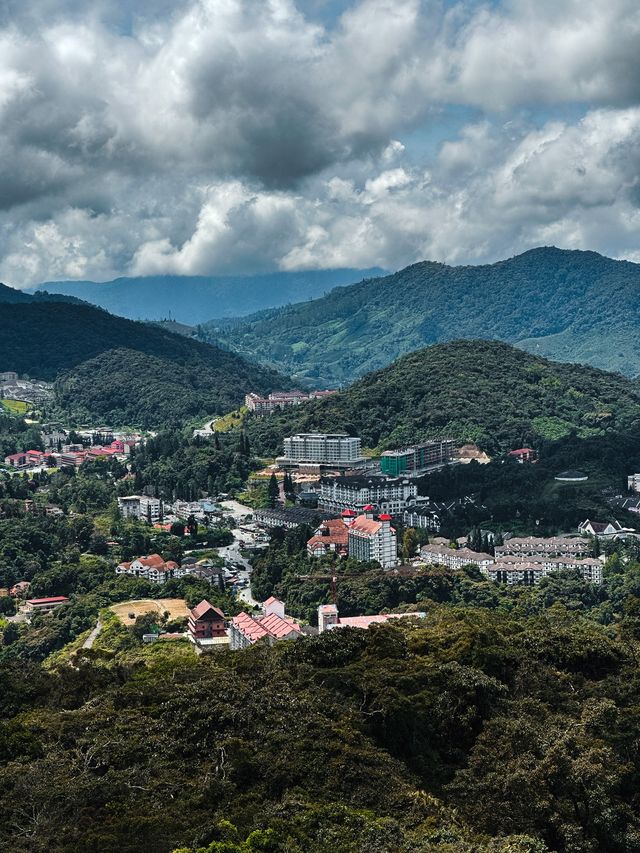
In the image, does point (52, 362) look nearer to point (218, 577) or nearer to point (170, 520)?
point (170, 520)

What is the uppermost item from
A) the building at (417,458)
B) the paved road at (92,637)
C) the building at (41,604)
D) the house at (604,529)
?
the building at (417,458)

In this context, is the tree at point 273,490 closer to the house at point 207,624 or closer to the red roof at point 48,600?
the red roof at point 48,600

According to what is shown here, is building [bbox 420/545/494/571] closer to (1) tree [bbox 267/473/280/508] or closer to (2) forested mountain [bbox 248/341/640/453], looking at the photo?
(1) tree [bbox 267/473/280/508]

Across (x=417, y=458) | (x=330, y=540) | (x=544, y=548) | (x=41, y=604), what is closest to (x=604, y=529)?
(x=544, y=548)

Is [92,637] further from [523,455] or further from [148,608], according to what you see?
[523,455]

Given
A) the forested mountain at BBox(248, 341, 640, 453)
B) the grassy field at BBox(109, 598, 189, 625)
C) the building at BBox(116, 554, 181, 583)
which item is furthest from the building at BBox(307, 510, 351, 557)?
the forested mountain at BBox(248, 341, 640, 453)

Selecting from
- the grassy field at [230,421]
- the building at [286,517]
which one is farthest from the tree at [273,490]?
the grassy field at [230,421]

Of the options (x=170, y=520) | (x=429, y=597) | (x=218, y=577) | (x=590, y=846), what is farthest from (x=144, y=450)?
(x=590, y=846)
